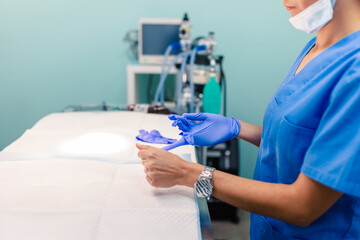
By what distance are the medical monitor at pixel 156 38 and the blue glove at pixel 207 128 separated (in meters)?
1.06

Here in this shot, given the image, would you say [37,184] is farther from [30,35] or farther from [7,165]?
[30,35]

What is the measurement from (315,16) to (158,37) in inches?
55.4

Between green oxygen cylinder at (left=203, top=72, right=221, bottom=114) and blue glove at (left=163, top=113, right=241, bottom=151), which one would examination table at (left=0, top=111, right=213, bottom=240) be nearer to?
blue glove at (left=163, top=113, right=241, bottom=151)

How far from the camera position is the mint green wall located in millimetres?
2270

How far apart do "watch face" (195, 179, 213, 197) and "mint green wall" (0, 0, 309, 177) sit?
5.62 feet

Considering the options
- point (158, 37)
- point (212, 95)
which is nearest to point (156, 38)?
point (158, 37)

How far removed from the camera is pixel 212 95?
1.60 metres

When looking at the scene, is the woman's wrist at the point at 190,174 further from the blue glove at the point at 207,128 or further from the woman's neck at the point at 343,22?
the woman's neck at the point at 343,22

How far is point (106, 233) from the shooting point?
673mm

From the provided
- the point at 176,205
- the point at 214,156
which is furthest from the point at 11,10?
the point at 176,205

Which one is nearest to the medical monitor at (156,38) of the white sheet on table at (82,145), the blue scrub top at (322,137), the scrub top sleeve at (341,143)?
the white sheet on table at (82,145)

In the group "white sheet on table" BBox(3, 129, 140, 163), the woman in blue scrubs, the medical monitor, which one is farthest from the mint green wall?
the woman in blue scrubs

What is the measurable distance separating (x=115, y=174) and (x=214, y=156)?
1293 millimetres

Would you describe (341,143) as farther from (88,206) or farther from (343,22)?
(88,206)
